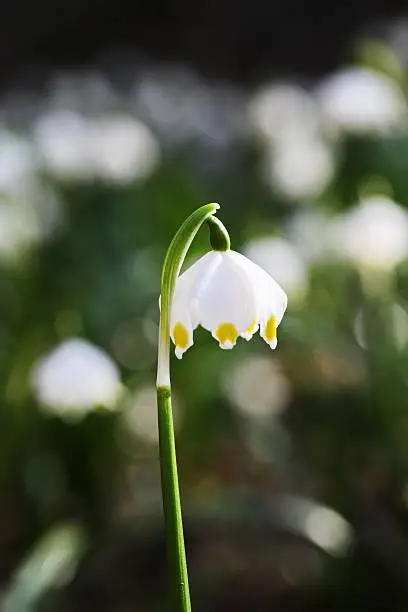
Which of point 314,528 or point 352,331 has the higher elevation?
point 352,331

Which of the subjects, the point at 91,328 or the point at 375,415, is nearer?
the point at 375,415

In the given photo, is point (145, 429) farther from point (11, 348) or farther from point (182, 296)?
point (182, 296)

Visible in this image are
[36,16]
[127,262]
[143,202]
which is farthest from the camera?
[36,16]

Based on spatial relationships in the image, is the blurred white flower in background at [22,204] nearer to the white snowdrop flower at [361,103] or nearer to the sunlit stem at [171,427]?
the white snowdrop flower at [361,103]

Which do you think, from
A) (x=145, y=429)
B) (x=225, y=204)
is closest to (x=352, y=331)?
Answer: (x=145, y=429)

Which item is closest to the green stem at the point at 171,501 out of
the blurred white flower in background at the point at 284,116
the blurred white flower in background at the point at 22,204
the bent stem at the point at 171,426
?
the bent stem at the point at 171,426

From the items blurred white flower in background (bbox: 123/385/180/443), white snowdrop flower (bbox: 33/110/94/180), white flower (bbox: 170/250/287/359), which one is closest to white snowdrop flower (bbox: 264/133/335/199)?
white snowdrop flower (bbox: 33/110/94/180)

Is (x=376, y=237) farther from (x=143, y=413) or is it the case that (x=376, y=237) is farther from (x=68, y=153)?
(x=68, y=153)
